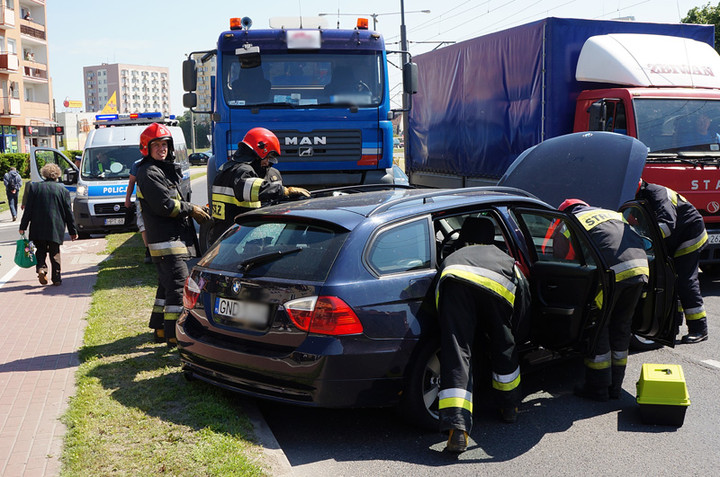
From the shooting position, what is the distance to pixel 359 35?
33.2ft

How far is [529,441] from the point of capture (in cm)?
452

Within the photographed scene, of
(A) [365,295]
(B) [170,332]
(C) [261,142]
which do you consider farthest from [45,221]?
(A) [365,295]

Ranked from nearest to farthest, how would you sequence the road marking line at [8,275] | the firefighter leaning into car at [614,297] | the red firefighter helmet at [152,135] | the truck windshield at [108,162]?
the firefighter leaning into car at [614,297]
the red firefighter helmet at [152,135]
the road marking line at [8,275]
the truck windshield at [108,162]

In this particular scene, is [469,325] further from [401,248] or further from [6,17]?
[6,17]

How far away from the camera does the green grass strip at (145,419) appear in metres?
4.01

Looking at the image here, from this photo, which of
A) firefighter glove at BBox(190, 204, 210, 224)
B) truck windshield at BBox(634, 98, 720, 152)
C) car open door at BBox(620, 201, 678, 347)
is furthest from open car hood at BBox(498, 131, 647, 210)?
firefighter glove at BBox(190, 204, 210, 224)

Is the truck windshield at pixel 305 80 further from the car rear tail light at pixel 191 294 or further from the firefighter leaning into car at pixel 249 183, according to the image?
the car rear tail light at pixel 191 294

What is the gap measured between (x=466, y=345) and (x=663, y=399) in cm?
141

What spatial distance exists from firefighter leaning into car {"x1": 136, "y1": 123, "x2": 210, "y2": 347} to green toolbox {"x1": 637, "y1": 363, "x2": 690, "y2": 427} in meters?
3.81

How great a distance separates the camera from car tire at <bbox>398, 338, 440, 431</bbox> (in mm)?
4430

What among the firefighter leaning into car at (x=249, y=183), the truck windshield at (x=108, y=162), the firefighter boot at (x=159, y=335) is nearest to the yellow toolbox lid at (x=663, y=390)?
the firefighter leaning into car at (x=249, y=183)

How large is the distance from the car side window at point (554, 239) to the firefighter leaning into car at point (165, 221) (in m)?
2.92

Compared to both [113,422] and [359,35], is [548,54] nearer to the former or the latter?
[359,35]

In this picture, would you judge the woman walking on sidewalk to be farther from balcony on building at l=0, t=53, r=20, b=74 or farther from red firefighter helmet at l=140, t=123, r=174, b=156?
balcony on building at l=0, t=53, r=20, b=74
